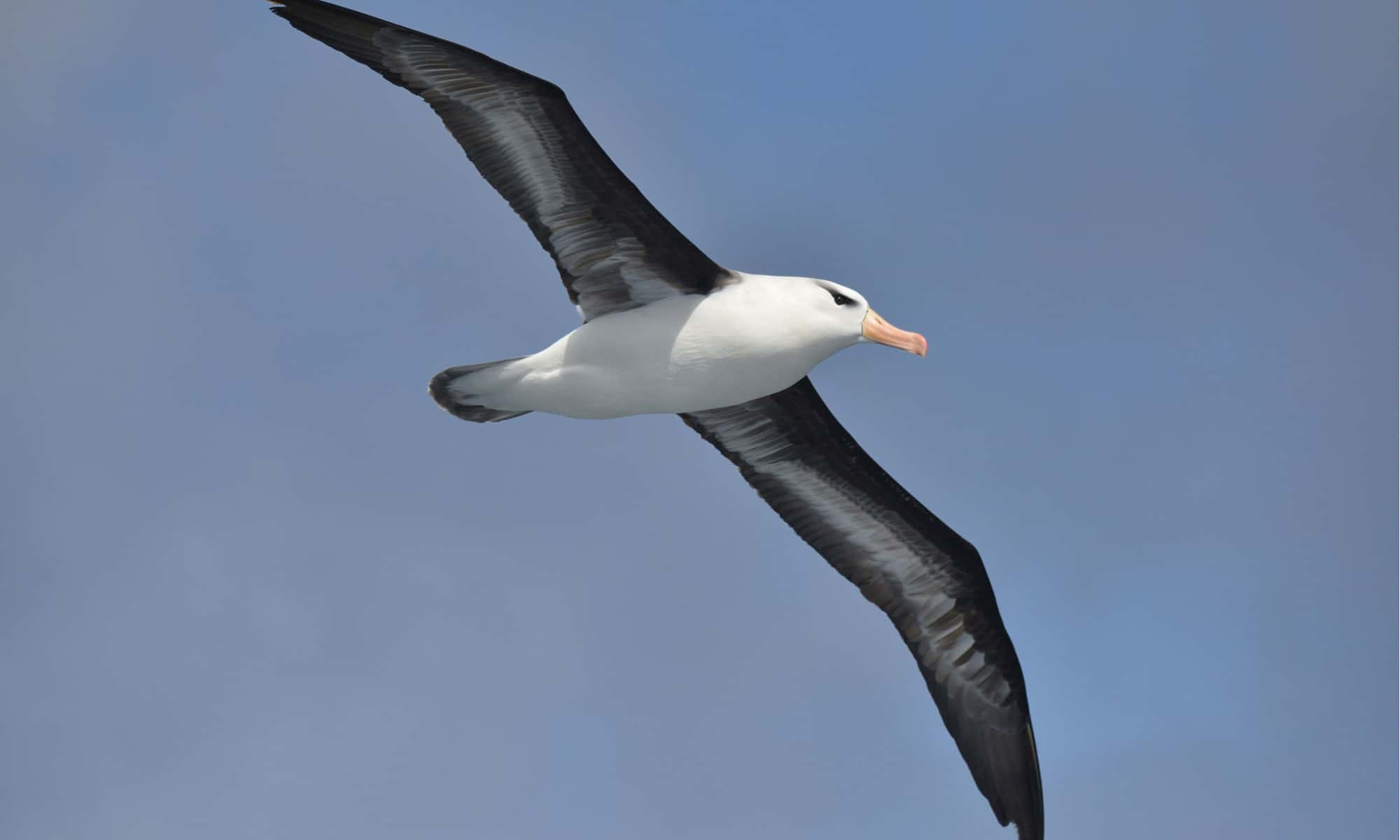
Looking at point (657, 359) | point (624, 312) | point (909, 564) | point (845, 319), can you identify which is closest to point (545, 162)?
point (624, 312)

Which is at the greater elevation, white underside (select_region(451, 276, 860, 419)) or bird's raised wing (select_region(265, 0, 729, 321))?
bird's raised wing (select_region(265, 0, 729, 321))

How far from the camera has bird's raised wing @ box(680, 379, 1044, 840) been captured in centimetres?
1386

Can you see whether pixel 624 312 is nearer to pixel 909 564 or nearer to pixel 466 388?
pixel 466 388

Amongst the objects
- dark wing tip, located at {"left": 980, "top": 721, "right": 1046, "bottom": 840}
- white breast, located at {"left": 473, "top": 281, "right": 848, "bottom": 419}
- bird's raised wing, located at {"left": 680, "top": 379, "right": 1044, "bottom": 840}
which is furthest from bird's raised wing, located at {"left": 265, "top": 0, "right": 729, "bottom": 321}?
dark wing tip, located at {"left": 980, "top": 721, "right": 1046, "bottom": 840}

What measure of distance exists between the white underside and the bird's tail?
0.04 feet

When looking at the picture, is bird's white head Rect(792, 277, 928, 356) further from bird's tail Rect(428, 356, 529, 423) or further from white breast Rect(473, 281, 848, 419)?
bird's tail Rect(428, 356, 529, 423)

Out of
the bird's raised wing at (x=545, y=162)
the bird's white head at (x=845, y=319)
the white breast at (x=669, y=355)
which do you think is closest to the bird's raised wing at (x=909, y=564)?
the bird's white head at (x=845, y=319)

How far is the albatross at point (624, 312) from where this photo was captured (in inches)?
449

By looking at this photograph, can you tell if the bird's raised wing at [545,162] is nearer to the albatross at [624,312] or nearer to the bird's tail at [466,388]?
the albatross at [624,312]

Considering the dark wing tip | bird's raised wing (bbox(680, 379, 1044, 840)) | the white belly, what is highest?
the white belly

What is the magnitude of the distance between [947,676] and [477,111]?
6.69m

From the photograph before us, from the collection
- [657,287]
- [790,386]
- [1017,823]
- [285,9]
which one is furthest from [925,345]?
[285,9]

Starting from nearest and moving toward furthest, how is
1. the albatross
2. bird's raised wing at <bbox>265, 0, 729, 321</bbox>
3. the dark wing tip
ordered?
bird's raised wing at <bbox>265, 0, 729, 321</bbox> < the albatross < the dark wing tip

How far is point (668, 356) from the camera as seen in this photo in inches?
474
